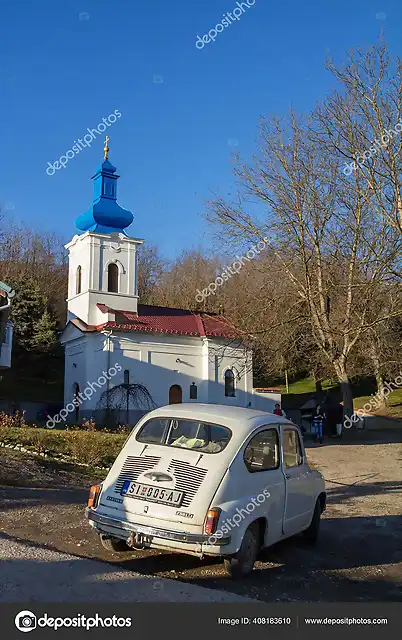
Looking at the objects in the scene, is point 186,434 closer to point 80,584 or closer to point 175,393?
point 80,584

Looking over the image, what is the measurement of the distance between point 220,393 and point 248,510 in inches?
1314

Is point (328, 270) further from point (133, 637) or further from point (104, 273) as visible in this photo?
point (133, 637)

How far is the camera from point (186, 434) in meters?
7.47

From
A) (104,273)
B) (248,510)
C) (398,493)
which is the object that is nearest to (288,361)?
(104,273)

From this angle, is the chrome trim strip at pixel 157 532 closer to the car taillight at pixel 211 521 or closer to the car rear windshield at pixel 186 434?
the car taillight at pixel 211 521

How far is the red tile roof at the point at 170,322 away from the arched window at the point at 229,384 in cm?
248

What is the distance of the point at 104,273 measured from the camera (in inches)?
1594

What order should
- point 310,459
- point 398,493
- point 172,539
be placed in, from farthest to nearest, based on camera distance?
point 310,459 → point 398,493 → point 172,539

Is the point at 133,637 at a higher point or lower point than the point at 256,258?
lower

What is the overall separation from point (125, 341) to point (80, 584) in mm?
31938

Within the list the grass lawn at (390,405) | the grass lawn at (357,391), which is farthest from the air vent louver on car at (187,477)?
the grass lawn at (357,391)
